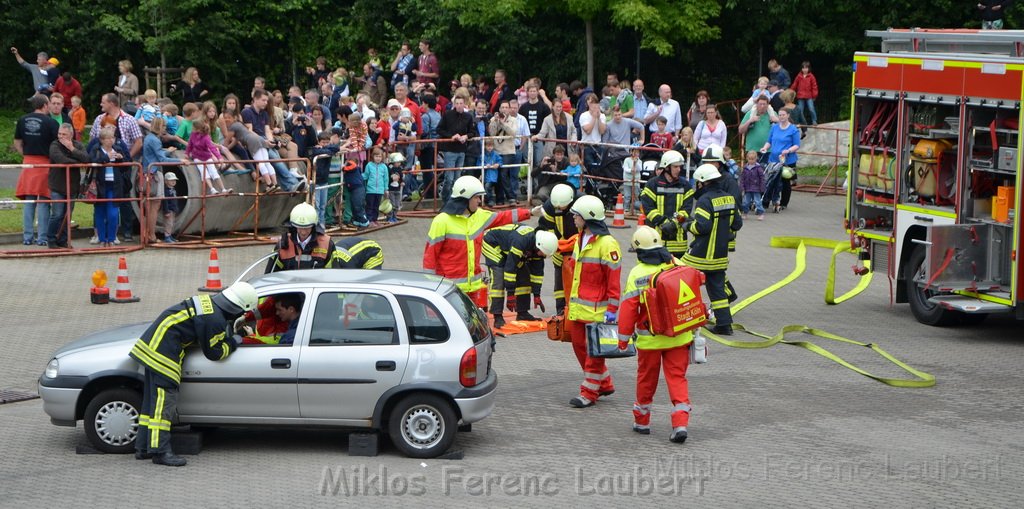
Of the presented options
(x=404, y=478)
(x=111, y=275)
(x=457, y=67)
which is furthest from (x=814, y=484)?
(x=457, y=67)

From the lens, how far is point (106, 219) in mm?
18250

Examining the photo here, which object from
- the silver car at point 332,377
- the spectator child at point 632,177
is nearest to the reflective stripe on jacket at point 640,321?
the silver car at point 332,377

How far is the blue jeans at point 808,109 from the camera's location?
27.8m

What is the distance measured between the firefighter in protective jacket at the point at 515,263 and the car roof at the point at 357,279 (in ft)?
9.73

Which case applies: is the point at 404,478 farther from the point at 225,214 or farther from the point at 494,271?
the point at 225,214

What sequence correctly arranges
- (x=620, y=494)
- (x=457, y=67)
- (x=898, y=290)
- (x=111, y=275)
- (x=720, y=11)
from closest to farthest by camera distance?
(x=620, y=494) → (x=898, y=290) → (x=111, y=275) → (x=720, y=11) → (x=457, y=67)

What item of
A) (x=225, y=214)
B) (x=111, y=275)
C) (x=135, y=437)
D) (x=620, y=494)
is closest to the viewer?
(x=620, y=494)

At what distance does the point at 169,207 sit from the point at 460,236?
676 cm

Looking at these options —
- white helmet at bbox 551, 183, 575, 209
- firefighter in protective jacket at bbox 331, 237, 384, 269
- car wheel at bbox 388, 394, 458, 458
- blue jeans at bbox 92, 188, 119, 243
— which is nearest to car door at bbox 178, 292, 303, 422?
car wheel at bbox 388, 394, 458, 458

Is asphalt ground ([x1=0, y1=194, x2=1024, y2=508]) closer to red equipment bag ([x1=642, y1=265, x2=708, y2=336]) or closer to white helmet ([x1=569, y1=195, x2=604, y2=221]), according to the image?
red equipment bag ([x1=642, y1=265, x2=708, y2=336])

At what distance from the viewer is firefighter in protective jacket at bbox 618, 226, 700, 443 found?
1032 cm

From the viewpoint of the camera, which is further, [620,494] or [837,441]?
[837,441]

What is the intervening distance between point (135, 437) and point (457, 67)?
73.9 ft

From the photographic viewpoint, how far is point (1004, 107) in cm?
1367
